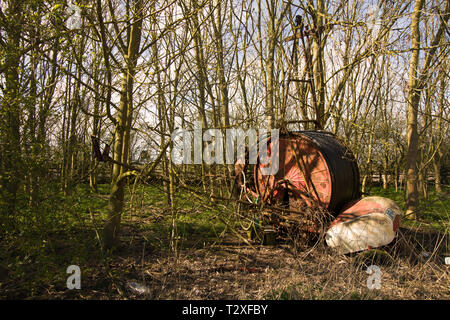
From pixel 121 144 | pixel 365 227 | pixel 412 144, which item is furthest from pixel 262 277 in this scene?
pixel 412 144

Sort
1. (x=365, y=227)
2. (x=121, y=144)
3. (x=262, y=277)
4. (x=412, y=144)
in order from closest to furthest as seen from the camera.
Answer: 1. (x=262, y=277)
2. (x=365, y=227)
3. (x=121, y=144)
4. (x=412, y=144)

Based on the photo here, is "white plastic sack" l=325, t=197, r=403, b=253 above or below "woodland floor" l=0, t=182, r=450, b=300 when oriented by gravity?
above

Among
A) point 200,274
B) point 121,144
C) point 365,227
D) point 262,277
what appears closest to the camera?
point 262,277

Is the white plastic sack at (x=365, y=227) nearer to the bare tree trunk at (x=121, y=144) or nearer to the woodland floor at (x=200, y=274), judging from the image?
the woodland floor at (x=200, y=274)

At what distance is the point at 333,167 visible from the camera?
5148mm

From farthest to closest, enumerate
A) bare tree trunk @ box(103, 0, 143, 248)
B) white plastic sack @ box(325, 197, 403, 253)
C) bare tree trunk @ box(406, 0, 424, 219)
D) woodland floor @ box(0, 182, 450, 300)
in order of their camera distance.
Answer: bare tree trunk @ box(406, 0, 424, 219) < bare tree trunk @ box(103, 0, 143, 248) < white plastic sack @ box(325, 197, 403, 253) < woodland floor @ box(0, 182, 450, 300)

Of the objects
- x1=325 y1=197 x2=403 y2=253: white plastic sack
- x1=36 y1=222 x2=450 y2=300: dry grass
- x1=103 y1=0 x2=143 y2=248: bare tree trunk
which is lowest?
x1=36 y1=222 x2=450 y2=300: dry grass

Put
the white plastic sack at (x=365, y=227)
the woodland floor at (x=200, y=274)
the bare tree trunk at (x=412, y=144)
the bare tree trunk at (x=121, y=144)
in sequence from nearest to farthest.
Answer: the woodland floor at (x=200, y=274), the white plastic sack at (x=365, y=227), the bare tree trunk at (x=121, y=144), the bare tree trunk at (x=412, y=144)

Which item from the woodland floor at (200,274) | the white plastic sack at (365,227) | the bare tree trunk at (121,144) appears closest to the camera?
the woodland floor at (200,274)

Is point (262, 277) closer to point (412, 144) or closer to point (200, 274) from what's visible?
point (200, 274)

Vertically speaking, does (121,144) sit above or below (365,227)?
above

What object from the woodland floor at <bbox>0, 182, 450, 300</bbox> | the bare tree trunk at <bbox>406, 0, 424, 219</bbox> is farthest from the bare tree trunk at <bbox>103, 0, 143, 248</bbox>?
the bare tree trunk at <bbox>406, 0, 424, 219</bbox>

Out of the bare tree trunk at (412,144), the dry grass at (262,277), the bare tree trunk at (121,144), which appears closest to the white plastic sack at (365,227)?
the dry grass at (262,277)

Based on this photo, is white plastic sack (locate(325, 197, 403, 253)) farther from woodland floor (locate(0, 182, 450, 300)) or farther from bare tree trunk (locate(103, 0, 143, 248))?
bare tree trunk (locate(103, 0, 143, 248))
